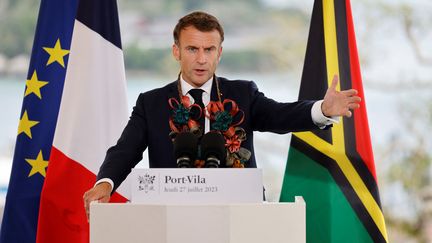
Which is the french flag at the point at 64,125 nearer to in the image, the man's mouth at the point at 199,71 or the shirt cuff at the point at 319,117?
the man's mouth at the point at 199,71

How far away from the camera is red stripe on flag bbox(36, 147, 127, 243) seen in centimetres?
347

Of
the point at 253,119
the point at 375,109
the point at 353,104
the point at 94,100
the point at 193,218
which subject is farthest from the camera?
the point at 375,109

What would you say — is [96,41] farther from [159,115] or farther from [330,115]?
[330,115]

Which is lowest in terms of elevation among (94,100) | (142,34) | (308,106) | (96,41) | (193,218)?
(193,218)

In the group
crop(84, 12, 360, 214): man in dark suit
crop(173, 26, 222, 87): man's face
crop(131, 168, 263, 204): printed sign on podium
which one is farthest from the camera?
crop(173, 26, 222, 87): man's face

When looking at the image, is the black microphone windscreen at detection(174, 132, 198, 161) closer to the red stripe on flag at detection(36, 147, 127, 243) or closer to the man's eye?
the man's eye

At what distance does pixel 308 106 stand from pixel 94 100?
1.22m

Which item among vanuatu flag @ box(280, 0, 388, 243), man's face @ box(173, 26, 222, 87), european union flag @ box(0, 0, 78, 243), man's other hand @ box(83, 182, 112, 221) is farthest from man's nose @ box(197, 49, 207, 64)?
european union flag @ box(0, 0, 78, 243)

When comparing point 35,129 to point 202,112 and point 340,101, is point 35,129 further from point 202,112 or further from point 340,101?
point 340,101

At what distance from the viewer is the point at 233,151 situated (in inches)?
104

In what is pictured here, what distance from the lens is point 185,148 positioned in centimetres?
236

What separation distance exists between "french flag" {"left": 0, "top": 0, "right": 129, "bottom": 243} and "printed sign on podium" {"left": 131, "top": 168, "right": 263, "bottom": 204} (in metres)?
1.35

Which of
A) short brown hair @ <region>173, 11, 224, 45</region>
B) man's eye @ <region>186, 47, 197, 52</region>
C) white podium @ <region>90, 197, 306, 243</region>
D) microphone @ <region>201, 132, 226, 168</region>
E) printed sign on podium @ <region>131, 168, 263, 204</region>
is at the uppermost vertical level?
short brown hair @ <region>173, 11, 224, 45</region>

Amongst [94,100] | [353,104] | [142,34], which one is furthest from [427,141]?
[353,104]
